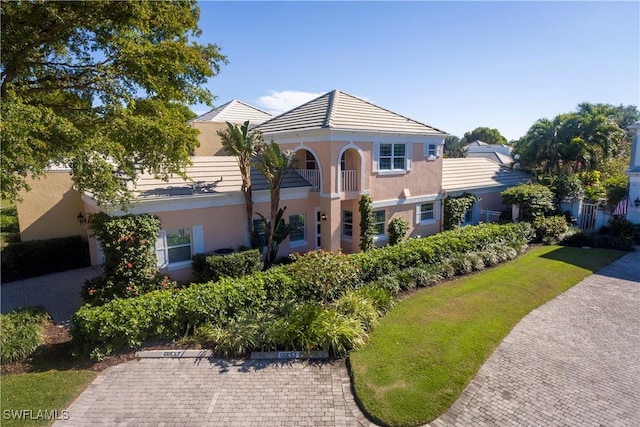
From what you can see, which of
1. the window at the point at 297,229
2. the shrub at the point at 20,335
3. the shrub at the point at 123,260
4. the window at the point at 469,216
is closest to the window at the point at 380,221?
the window at the point at 297,229

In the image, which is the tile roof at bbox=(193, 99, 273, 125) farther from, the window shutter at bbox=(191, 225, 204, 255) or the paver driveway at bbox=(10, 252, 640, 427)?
the paver driveway at bbox=(10, 252, 640, 427)

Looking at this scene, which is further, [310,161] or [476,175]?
[476,175]

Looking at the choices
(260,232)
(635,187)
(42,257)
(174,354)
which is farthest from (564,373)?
(42,257)

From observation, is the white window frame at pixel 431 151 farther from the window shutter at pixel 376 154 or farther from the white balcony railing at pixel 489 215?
the white balcony railing at pixel 489 215

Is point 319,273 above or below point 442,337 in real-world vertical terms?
above

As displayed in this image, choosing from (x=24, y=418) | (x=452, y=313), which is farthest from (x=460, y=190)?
(x=24, y=418)

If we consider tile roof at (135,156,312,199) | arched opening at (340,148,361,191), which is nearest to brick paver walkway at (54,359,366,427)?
tile roof at (135,156,312,199)

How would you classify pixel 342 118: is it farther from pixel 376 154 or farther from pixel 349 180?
pixel 349 180
